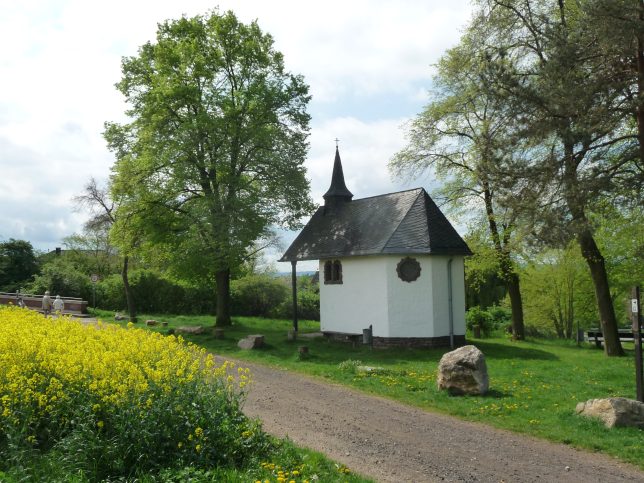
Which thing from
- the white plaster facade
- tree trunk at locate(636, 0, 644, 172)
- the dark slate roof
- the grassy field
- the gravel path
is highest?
tree trunk at locate(636, 0, 644, 172)

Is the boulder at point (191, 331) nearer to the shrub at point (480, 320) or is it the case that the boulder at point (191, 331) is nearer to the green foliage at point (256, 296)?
the green foliage at point (256, 296)

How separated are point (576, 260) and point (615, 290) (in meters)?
3.75

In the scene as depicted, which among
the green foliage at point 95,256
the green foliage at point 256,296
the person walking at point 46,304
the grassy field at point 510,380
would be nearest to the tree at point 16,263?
the green foliage at point 95,256

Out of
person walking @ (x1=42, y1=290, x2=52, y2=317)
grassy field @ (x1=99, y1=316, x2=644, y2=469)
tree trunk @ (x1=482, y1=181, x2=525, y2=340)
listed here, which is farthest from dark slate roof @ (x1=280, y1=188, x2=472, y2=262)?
person walking @ (x1=42, y1=290, x2=52, y2=317)

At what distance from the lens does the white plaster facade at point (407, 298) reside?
68.9ft

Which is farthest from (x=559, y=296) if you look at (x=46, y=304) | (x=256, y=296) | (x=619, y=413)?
(x=46, y=304)

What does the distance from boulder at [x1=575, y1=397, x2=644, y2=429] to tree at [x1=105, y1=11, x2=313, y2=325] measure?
1636 centimetres

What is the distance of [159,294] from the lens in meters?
35.0

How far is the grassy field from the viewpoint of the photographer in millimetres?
9594

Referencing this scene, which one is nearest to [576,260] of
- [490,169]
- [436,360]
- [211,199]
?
[436,360]

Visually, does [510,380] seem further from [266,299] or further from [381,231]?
[266,299]

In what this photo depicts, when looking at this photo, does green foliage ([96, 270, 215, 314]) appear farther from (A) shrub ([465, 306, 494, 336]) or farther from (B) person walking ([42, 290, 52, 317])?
(A) shrub ([465, 306, 494, 336])

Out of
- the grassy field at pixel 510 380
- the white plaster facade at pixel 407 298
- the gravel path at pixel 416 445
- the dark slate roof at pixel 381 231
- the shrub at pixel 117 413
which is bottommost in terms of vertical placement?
the gravel path at pixel 416 445

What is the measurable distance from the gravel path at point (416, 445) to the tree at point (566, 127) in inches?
230
